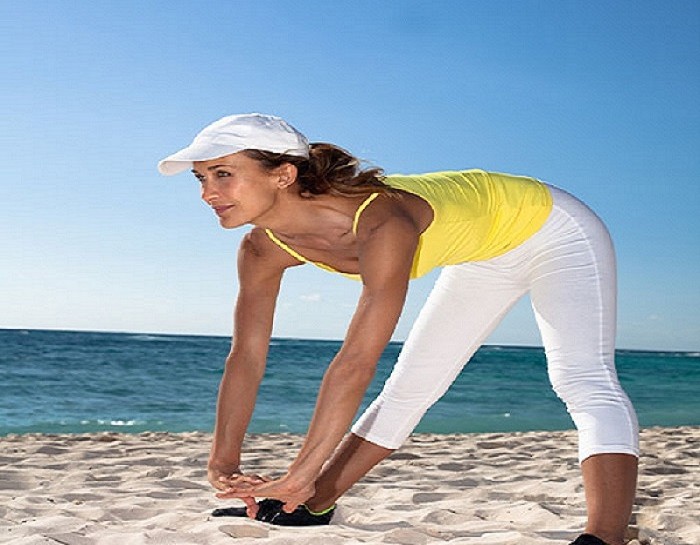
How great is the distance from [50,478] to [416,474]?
1.81m

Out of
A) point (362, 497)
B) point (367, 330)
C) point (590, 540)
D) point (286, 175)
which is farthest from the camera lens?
point (362, 497)

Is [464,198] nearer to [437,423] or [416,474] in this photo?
[416,474]

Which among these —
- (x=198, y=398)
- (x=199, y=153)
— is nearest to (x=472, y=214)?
(x=199, y=153)

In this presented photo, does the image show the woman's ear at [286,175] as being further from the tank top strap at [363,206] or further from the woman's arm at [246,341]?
the woman's arm at [246,341]

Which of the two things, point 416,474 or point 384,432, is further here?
point 416,474

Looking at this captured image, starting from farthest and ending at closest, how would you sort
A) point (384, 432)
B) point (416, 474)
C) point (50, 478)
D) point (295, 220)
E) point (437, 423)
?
point (437, 423) < point (416, 474) < point (50, 478) < point (384, 432) < point (295, 220)

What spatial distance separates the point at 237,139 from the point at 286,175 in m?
0.16

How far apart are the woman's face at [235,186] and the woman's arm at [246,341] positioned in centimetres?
41

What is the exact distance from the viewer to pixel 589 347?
8.38ft

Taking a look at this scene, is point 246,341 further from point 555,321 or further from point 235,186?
point 555,321

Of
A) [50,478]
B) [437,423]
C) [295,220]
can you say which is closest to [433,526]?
[295,220]

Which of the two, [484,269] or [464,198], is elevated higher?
[464,198]

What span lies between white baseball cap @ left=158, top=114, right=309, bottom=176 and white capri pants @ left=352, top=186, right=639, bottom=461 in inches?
30.3

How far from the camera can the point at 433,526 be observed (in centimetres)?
320
